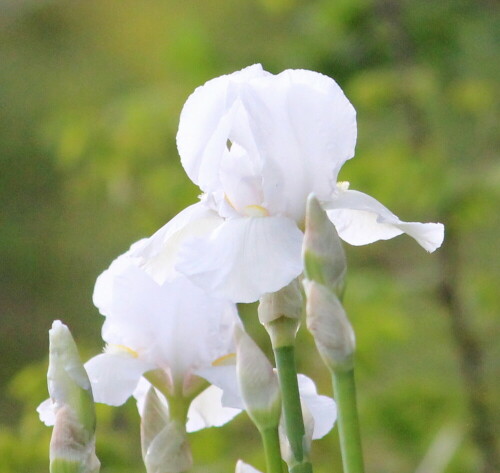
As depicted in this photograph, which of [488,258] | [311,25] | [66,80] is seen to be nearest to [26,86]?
[66,80]

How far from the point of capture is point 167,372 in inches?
15.4

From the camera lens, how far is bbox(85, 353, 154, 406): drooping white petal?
0.37m

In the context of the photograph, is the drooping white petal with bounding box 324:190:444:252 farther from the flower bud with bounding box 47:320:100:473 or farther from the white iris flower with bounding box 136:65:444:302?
the flower bud with bounding box 47:320:100:473

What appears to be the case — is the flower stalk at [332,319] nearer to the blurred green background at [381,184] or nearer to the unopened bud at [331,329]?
the unopened bud at [331,329]

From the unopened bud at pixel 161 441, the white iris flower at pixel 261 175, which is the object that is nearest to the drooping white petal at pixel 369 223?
the white iris flower at pixel 261 175

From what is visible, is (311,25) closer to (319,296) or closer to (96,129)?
(96,129)

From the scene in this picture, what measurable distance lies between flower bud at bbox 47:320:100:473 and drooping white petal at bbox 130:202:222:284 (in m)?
0.06

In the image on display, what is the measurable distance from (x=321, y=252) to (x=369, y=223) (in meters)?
0.08

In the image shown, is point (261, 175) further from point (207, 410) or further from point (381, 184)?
point (381, 184)

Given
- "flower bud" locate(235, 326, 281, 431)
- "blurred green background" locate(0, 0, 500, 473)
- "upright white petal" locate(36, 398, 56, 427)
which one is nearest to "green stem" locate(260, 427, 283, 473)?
"flower bud" locate(235, 326, 281, 431)

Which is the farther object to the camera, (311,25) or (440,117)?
(440,117)

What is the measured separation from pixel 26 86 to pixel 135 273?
2788 mm

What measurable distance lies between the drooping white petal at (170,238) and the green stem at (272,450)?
8 centimetres

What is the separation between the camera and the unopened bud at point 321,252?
0.98 feet
